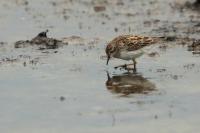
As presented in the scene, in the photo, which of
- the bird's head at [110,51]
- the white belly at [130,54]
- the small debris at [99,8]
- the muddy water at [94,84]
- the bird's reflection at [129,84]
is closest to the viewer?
the muddy water at [94,84]

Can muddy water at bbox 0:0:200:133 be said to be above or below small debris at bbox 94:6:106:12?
below

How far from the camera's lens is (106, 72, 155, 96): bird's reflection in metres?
15.8

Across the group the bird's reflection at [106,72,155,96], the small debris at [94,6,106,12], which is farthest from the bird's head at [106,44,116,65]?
the small debris at [94,6,106,12]

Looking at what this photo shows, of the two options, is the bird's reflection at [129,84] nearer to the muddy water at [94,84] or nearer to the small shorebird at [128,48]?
the muddy water at [94,84]

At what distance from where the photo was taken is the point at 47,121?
13578mm

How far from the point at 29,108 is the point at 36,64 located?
15.5 ft

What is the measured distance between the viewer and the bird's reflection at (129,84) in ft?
52.0

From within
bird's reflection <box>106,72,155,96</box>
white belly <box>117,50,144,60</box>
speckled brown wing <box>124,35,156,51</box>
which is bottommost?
bird's reflection <box>106,72,155,96</box>

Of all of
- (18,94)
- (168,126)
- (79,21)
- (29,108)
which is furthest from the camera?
(79,21)

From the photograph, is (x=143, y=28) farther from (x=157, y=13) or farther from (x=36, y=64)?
(x=36, y=64)

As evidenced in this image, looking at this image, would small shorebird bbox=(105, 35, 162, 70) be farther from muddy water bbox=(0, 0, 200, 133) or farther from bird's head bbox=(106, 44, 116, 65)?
muddy water bbox=(0, 0, 200, 133)

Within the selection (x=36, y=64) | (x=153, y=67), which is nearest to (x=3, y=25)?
(x=36, y=64)

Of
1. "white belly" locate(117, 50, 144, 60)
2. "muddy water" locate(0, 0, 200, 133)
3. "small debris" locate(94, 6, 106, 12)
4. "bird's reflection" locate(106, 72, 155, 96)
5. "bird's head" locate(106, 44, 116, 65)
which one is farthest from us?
"small debris" locate(94, 6, 106, 12)

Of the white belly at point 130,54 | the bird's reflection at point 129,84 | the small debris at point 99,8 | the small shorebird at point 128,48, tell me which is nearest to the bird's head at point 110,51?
the small shorebird at point 128,48
